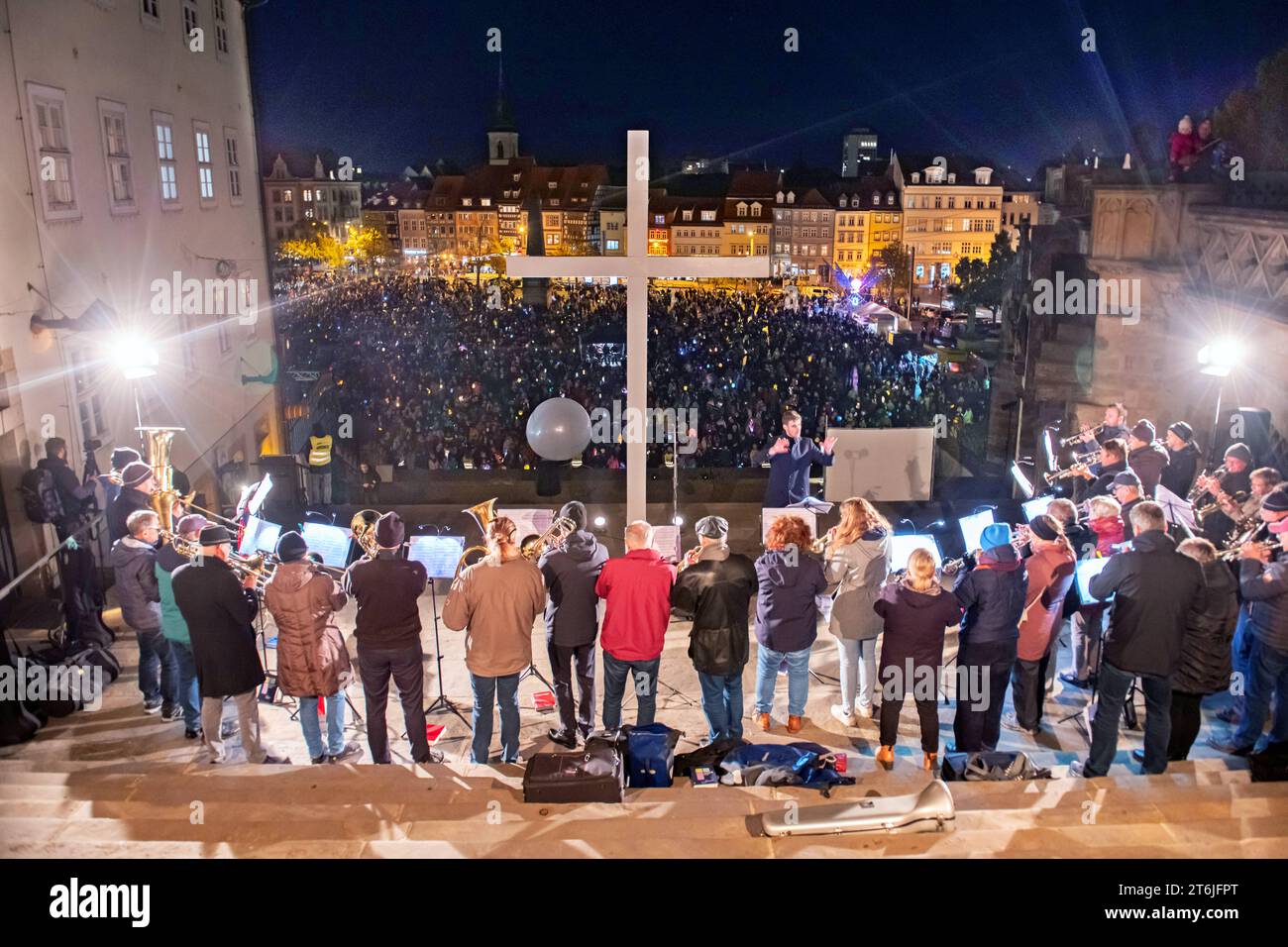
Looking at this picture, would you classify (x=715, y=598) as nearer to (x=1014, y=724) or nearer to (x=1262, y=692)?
(x=1014, y=724)

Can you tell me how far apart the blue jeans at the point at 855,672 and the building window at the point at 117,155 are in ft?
32.0

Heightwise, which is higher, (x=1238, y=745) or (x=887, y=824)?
(x=887, y=824)

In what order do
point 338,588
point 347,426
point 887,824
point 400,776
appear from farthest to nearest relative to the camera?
point 347,426 < point 338,588 < point 400,776 < point 887,824

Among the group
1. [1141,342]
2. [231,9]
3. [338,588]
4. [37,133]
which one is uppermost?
[231,9]

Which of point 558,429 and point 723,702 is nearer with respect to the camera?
point 723,702

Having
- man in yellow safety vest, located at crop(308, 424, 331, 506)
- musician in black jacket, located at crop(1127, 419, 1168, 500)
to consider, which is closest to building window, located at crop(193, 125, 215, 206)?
man in yellow safety vest, located at crop(308, 424, 331, 506)

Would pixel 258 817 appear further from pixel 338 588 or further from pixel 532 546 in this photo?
pixel 532 546

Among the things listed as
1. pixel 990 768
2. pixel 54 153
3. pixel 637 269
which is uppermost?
pixel 54 153

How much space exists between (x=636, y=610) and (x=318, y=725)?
223cm

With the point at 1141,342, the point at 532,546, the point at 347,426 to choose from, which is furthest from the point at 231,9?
the point at 1141,342

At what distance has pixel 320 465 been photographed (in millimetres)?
12195

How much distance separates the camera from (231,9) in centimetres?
1598

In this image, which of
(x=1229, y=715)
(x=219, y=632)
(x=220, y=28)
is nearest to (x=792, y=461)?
(x=1229, y=715)
